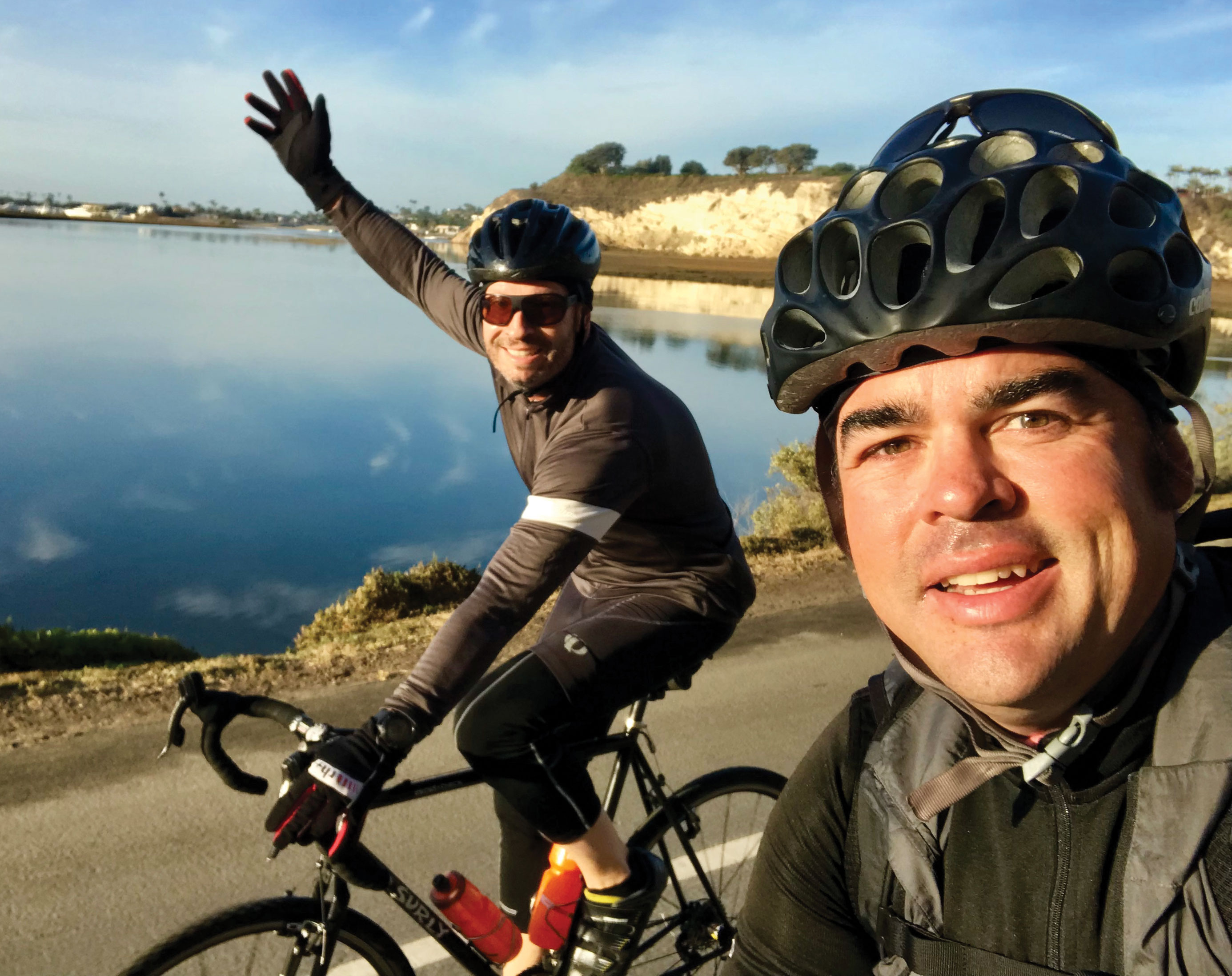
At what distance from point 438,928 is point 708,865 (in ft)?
4.55

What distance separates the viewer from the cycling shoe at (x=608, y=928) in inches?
115

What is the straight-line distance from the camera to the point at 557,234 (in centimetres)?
325

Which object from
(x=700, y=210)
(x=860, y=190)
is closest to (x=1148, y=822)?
(x=860, y=190)

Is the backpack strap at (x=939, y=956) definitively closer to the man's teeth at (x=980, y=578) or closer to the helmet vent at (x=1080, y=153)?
the man's teeth at (x=980, y=578)

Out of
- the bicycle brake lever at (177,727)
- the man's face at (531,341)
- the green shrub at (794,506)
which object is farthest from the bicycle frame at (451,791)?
the green shrub at (794,506)

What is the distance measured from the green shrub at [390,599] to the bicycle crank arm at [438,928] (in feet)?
14.8

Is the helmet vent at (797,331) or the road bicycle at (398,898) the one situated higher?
the helmet vent at (797,331)

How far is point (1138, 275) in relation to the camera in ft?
4.78

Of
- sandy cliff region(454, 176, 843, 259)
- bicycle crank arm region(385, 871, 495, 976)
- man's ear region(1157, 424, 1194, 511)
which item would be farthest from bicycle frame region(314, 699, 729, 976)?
sandy cliff region(454, 176, 843, 259)

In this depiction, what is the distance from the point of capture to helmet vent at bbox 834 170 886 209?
1.71 m

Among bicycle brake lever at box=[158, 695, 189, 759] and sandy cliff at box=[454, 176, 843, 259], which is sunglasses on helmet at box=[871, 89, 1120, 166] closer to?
bicycle brake lever at box=[158, 695, 189, 759]

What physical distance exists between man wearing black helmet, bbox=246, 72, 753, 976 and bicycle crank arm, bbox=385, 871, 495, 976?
5.5 inches

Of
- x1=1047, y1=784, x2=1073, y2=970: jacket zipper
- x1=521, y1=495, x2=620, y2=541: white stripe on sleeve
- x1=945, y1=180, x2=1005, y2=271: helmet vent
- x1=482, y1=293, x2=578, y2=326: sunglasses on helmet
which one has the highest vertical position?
x1=945, y1=180, x2=1005, y2=271: helmet vent

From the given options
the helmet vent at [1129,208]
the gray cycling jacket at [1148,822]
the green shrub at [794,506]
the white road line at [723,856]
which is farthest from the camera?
the green shrub at [794,506]
